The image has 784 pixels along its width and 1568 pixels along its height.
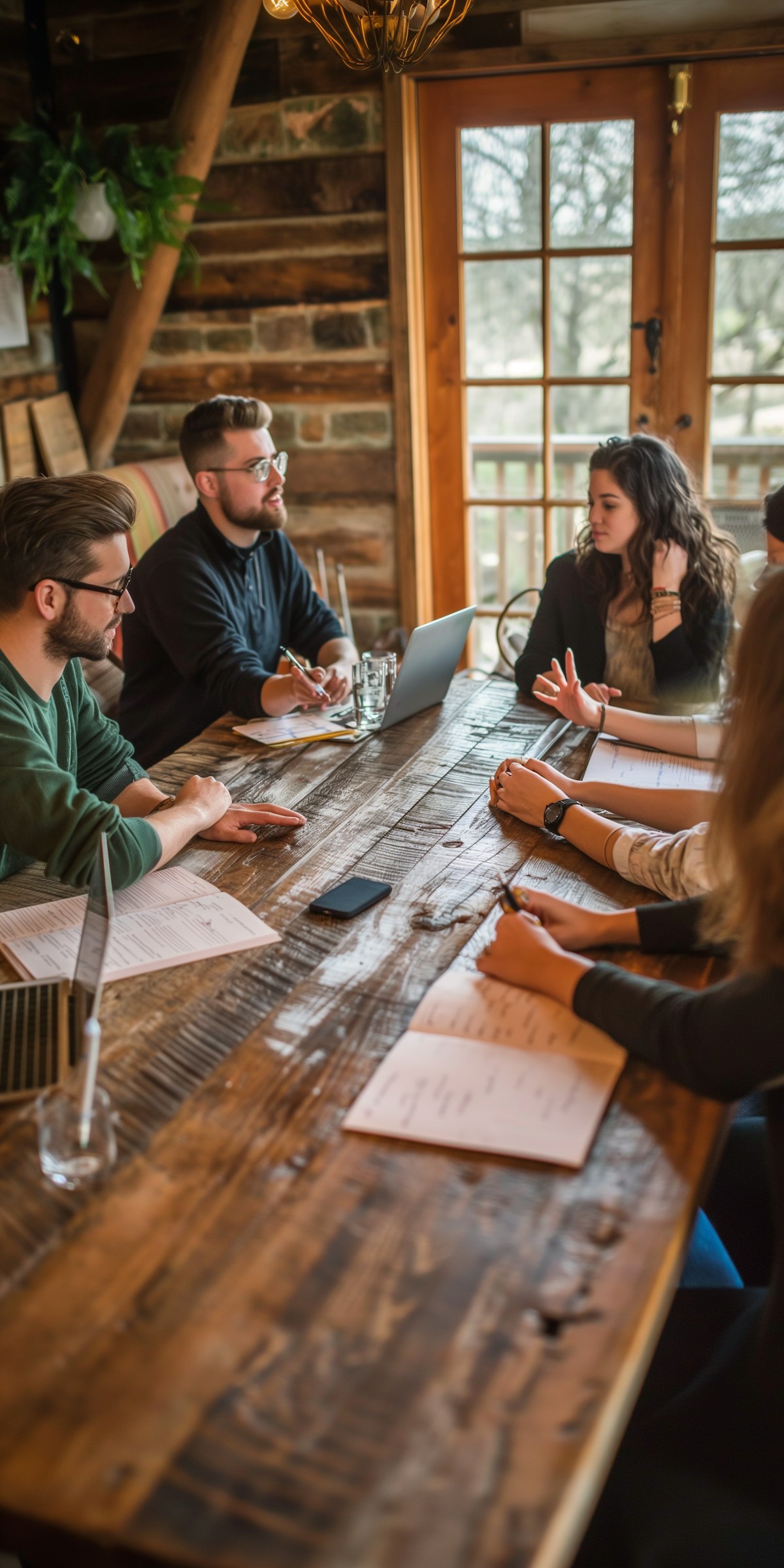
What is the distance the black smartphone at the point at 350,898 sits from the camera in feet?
5.06

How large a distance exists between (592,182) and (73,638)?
8.31ft

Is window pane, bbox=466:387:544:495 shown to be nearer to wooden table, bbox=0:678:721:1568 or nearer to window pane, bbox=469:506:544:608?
window pane, bbox=469:506:544:608

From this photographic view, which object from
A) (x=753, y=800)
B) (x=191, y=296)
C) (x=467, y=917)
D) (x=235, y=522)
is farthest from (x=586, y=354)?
(x=753, y=800)

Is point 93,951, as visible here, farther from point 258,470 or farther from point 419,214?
point 419,214

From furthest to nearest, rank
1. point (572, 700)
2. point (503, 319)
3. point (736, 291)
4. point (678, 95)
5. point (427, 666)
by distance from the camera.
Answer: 1. point (503, 319)
2. point (736, 291)
3. point (678, 95)
4. point (427, 666)
5. point (572, 700)

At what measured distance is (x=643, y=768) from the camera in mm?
2023

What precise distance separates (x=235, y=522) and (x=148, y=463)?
1.28 metres

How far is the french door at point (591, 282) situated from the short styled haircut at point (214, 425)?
131 centimetres

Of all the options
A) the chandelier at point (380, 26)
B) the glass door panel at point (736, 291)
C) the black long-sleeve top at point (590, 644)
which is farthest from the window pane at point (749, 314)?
the chandelier at point (380, 26)

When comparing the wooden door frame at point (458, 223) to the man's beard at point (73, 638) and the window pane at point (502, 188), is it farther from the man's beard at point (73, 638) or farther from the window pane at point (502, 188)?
the man's beard at point (73, 638)

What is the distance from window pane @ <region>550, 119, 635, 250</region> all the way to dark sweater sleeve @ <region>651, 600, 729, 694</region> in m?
1.58

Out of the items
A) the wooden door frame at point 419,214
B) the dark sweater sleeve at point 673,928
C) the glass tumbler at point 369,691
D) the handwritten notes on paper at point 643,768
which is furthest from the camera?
the wooden door frame at point 419,214

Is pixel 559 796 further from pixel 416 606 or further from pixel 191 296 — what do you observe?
pixel 191 296

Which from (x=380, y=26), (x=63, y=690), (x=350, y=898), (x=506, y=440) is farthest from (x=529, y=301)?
(x=350, y=898)
